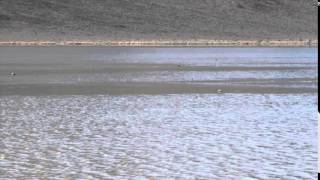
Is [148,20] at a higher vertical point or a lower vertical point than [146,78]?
higher

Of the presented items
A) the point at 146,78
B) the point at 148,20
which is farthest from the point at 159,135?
the point at 148,20

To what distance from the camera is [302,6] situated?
117 metres

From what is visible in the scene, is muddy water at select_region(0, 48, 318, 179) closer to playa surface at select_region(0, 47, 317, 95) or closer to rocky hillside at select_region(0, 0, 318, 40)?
playa surface at select_region(0, 47, 317, 95)

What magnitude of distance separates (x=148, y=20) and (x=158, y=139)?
81289 mm

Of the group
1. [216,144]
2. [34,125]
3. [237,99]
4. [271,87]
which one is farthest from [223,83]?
[216,144]

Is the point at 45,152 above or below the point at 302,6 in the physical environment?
below

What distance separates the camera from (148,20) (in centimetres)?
9412

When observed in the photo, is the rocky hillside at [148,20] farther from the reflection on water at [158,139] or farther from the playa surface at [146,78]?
the reflection on water at [158,139]

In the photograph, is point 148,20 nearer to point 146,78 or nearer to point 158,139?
point 146,78

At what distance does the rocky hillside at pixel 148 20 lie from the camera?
8562 centimetres

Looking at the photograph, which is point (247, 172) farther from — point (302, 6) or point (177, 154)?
point (302, 6)

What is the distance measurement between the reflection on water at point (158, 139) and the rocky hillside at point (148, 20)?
197 ft

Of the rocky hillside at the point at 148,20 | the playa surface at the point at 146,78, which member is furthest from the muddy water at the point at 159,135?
the rocky hillside at the point at 148,20

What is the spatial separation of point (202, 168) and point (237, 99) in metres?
10.3
